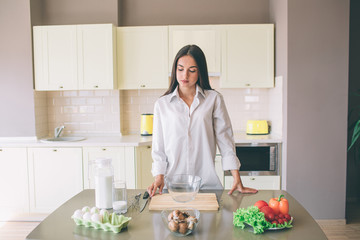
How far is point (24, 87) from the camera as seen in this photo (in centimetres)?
427

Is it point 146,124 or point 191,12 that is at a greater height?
point 191,12

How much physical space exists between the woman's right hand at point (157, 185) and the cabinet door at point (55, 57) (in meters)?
2.57

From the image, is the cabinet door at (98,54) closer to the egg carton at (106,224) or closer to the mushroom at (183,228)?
the egg carton at (106,224)

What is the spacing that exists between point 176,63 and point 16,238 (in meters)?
2.70

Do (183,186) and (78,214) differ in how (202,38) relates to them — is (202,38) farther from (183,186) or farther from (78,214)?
(78,214)

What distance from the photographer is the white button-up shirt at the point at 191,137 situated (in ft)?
7.32

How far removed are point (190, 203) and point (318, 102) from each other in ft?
8.46

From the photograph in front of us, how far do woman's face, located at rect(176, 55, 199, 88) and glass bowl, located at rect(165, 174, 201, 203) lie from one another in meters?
0.65

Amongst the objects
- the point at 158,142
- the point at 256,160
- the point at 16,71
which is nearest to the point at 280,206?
the point at 158,142

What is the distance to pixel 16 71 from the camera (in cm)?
426

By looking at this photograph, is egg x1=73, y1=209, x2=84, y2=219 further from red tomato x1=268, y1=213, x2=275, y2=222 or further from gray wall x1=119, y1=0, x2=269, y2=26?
gray wall x1=119, y1=0, x2=269, y2=26

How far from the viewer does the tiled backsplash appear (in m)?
4.65

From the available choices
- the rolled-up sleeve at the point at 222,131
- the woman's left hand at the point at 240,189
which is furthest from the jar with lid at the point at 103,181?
the rolled-up sleeve at the point at 222,131

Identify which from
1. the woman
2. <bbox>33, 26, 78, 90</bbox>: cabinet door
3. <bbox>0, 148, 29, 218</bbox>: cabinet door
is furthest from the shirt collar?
<bbox>0, 148, 29, 218</bbox>: cabinet door
